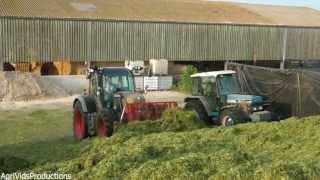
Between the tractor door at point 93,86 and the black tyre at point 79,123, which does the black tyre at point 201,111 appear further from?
the black tyre at point 79,123

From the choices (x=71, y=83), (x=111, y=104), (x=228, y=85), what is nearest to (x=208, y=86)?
(x=228, y=85)

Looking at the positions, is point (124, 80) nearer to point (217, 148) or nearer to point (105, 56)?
point (217, 148)

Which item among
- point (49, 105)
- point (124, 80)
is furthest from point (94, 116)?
point (49, 105)

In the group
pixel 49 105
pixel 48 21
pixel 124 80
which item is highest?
pixel 48 21

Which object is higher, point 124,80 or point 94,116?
point 124,80

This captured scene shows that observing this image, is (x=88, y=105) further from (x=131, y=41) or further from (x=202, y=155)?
(x=131, y=41)

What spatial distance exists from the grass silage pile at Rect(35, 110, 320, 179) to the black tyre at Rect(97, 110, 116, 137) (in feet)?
2.48

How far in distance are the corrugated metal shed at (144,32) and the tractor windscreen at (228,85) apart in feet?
62.8

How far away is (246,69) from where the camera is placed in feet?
66.8

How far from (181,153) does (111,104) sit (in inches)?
267

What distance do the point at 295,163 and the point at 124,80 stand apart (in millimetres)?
8906

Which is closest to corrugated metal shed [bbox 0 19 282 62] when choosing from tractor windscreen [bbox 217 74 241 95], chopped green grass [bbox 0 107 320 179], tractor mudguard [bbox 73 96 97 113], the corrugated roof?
the corrugated roof

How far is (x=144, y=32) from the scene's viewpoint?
38312mm

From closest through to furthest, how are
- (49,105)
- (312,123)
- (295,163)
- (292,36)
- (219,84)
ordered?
(295,163) → (312,123) → (219,84) → (49,105) → (292,36)
